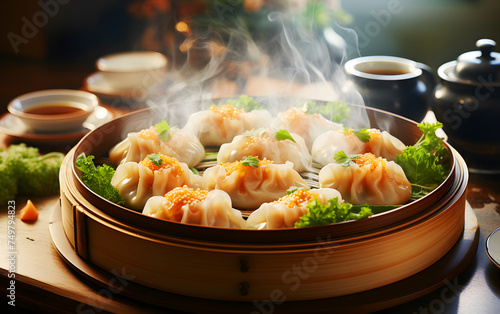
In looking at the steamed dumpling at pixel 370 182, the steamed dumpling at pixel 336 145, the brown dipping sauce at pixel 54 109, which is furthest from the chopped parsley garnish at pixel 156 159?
the brown dipping sauce at pixel 54 109

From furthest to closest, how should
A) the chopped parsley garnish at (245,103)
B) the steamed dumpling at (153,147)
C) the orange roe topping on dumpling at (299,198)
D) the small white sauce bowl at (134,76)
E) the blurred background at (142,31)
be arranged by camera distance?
the blurred background at (142,31) → the small white sauce bowl at (134,76) → the chopped parsley garnish at (245,103) → the steamed dumpling at (153,147) → the orange roe topping on dumpling at (299,198)

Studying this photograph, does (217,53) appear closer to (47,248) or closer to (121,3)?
(47,248)

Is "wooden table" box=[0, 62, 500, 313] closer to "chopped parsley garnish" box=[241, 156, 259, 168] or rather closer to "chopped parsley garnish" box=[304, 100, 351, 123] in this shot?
"chopped parsley garnish" box=[241, 156, 259, 168]

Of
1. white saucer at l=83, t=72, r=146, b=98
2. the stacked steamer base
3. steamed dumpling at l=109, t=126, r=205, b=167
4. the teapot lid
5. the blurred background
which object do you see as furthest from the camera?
the blurred background

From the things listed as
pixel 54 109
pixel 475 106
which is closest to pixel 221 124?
pixel 54 109

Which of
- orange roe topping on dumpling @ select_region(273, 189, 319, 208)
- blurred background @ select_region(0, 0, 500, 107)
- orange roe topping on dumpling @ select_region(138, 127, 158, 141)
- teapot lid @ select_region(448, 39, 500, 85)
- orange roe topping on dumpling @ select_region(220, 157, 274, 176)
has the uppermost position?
teapot lid @ select_region(448, 39, 500, 85)

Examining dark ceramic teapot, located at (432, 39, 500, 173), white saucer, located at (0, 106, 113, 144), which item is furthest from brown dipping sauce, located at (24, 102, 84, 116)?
dark ceramic teapot, located at (432, 39, 500, 173)

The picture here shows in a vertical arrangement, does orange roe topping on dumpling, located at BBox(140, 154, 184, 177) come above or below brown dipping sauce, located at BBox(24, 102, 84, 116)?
above

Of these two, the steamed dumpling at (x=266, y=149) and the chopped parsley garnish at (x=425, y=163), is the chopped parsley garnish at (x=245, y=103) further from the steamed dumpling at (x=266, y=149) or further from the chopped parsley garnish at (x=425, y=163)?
the chopped parsley garnish at (x=425, y=163)
